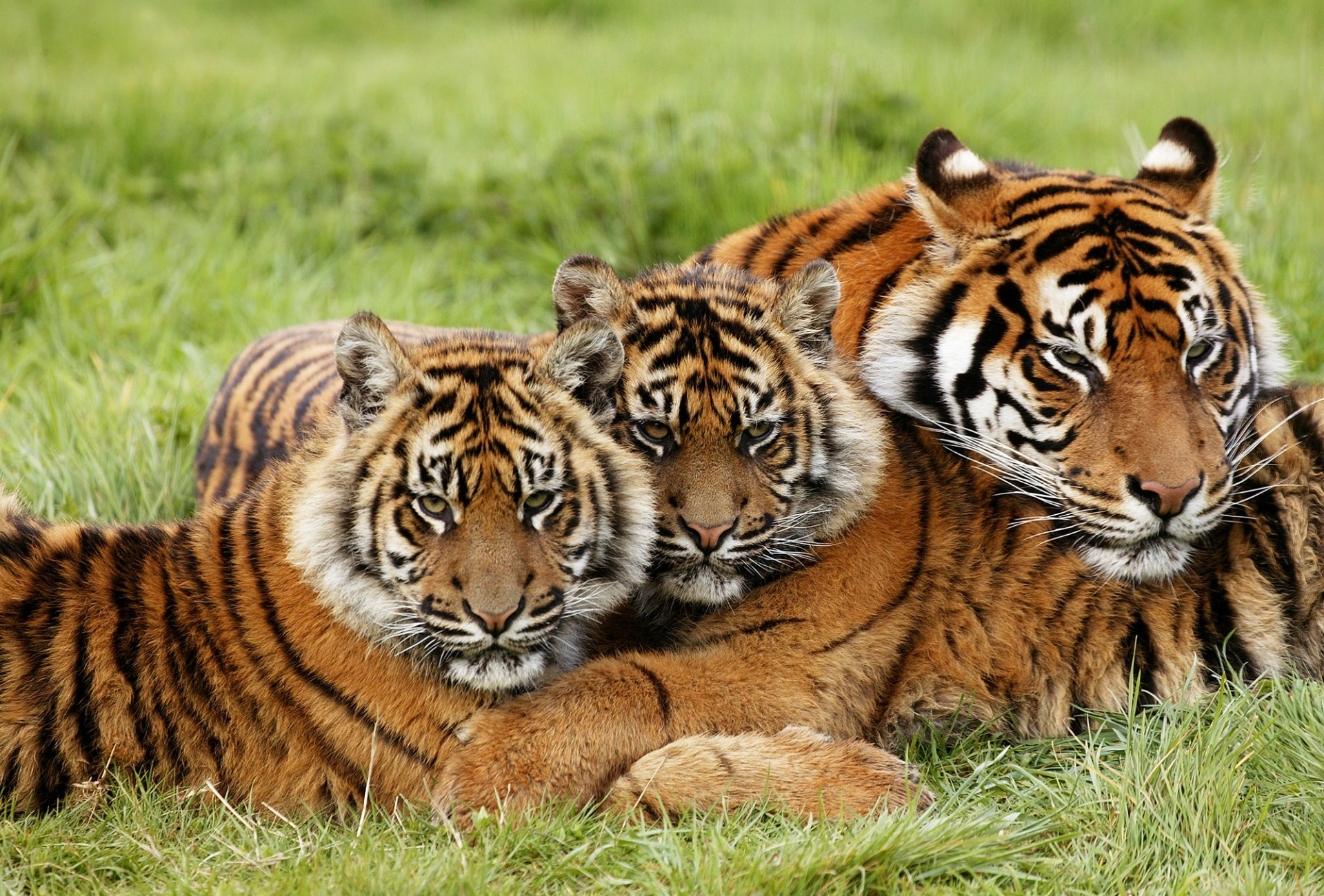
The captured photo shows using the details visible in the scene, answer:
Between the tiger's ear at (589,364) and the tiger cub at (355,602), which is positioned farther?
the tiger's ear at (589,364)

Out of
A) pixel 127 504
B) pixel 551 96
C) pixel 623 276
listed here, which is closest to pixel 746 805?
pixel 127 504

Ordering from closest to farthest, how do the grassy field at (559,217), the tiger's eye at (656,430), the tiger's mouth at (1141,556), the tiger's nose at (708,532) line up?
the grassy field at (559,217) → the tiger's nose at (708,532) → the tiger's eye at (656,430) → the tiger's mouth at (1141,556)

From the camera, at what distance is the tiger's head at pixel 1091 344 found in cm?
314

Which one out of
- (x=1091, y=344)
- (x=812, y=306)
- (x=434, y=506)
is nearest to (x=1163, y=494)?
(x=1091, y=344)

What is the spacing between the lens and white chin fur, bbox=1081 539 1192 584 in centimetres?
321

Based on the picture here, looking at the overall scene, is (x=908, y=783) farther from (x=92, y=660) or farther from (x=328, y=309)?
(x=328, y=309)

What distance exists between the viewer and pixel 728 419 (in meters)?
3.05

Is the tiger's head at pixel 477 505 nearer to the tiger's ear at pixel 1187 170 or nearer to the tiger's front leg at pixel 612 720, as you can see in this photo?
the tiger's front leg at pixel 612 720

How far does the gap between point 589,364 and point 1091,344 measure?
1256 mm

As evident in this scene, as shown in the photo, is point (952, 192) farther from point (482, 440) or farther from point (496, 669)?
point (496, 669)

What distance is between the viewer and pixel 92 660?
9.62ft

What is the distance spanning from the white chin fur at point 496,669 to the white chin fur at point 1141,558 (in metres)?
1.43

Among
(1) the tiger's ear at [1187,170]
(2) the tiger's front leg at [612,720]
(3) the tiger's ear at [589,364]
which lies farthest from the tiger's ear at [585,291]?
(1) the tiger's ear at [1187,170]

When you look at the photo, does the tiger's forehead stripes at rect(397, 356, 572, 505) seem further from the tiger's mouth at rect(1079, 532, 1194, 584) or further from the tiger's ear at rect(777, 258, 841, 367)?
the tiger's mouth at rect(1079, 532, 1194, 584)
